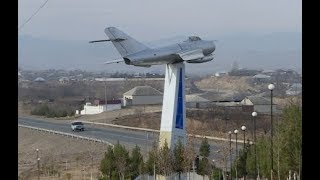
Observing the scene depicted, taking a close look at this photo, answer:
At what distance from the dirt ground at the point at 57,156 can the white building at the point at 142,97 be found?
455 inches

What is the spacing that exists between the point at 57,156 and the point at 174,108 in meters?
10.7

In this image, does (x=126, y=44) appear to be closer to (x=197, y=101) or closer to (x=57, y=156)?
(x=57, y=156)

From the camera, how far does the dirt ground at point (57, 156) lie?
16.5m

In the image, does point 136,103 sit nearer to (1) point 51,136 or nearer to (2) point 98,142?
(1) point 51,136

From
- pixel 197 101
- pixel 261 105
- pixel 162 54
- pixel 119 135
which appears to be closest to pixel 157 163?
pixel 162 54

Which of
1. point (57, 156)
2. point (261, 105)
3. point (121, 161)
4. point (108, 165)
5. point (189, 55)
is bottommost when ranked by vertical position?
point (57, 156)

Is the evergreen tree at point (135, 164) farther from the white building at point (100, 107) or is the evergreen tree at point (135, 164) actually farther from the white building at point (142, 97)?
the white building at point (142, 97)

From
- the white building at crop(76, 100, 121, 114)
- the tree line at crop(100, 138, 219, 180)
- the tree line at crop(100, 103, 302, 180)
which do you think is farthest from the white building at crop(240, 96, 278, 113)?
the tree line at crop(100, 138, 219, 180)

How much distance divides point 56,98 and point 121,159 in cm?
2763

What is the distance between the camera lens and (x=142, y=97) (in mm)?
40250

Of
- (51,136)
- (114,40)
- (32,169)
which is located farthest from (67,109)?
(114,40)

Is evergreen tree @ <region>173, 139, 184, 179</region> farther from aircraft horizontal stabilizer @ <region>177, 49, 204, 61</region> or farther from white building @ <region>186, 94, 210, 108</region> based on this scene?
white building @ <region>186, 94, 210, 108</region>

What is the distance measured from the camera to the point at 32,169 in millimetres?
17422

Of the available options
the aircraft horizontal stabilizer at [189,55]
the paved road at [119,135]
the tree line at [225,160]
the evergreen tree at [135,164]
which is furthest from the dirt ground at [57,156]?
the aircraft horizontal stabilizer at [189,55]
